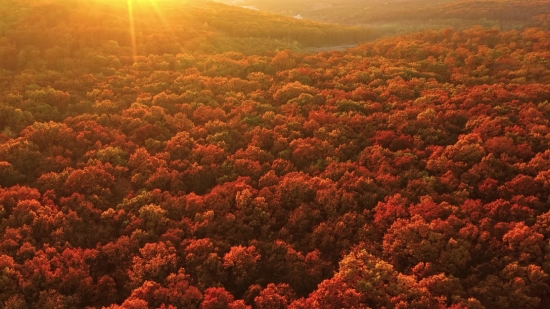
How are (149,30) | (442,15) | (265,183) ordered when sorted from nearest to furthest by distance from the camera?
(265,183)
(149,30)
(442,15)

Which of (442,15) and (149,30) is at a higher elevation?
(442,15)

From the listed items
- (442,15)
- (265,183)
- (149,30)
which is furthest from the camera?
(442,15)

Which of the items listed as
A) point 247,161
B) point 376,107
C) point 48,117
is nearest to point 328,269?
point 247,161

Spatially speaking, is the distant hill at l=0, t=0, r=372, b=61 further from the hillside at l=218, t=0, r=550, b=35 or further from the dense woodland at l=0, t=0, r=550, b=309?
the hillside at l=218, t=0, r=550, b=35

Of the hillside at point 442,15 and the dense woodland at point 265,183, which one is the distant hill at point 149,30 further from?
the hillside at point 442,15

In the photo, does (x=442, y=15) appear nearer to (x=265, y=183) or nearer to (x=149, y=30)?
(x=149, y=30)

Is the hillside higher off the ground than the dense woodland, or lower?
higher

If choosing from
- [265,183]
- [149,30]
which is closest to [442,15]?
[149,30]

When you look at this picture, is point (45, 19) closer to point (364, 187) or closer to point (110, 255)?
point (110, 255)

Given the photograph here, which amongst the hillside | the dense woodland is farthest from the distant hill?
the hillside
